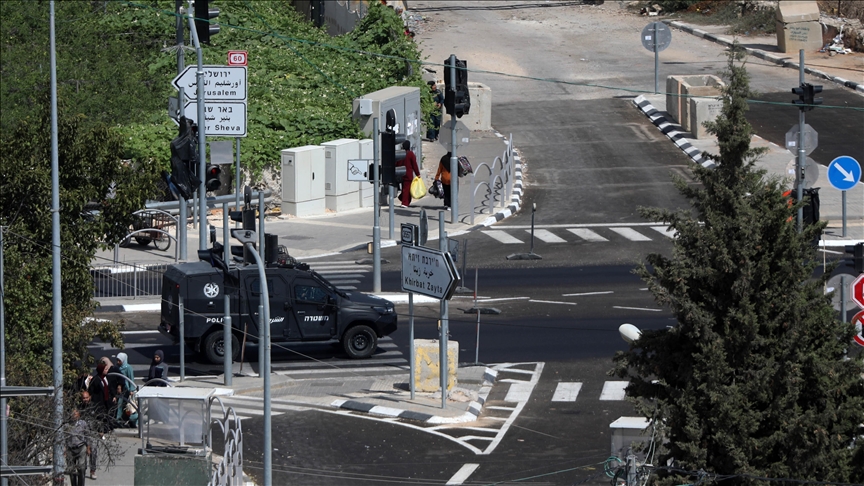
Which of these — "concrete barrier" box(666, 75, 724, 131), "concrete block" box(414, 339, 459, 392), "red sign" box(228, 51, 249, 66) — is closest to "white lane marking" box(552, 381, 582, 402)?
"concrete block" box(414, 339, 459, 392)

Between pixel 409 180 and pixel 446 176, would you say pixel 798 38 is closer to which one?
pixel 446 176

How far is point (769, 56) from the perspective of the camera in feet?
155

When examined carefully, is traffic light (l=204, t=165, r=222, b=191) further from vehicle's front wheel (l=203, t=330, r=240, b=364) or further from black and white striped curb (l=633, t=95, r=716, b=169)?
black and white striped curb (l=633, t=95, r=716, b=169)

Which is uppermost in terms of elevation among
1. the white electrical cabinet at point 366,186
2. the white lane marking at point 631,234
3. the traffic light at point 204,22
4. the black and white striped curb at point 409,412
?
the traffic light at point 204,22

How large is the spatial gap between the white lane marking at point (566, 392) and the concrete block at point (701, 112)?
18408 mm

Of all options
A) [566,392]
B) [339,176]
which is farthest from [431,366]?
[339,176]

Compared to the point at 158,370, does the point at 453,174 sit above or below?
above

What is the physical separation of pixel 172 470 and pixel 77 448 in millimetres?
1300

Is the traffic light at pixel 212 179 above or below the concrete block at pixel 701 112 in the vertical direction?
below

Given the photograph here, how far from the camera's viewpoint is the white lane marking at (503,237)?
31469 millimetres

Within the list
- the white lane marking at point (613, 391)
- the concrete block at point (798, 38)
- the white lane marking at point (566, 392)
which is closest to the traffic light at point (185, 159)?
the white lane marking at point (566, 392)

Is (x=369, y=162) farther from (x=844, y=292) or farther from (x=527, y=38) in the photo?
(x=527, y=38)

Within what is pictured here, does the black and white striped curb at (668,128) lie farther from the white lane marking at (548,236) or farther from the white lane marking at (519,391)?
the white lane marking at (519,391)

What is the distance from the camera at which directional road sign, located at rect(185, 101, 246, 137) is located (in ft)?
81.5
